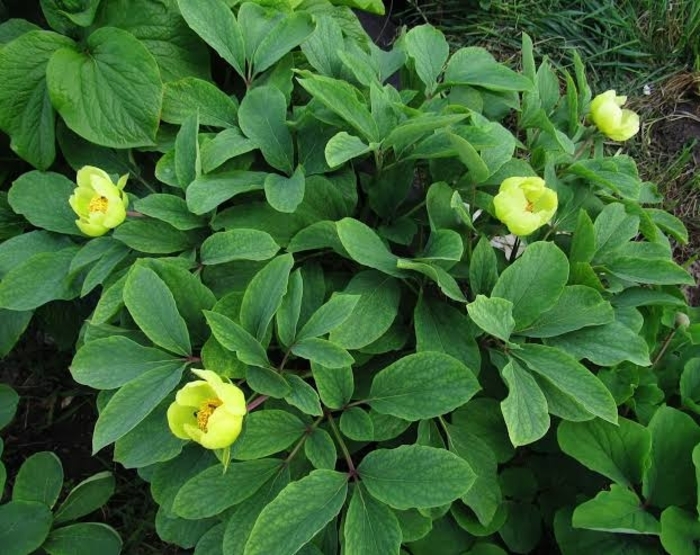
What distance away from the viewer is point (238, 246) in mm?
1063

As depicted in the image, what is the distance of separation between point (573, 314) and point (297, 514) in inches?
21.1

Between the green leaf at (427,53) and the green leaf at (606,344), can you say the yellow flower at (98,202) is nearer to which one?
the green leaf at (427,53)

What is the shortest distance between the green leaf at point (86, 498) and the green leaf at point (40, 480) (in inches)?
1.3

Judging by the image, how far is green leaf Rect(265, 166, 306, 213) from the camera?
3.58 feet

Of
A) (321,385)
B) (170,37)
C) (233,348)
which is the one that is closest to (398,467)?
(321,385)

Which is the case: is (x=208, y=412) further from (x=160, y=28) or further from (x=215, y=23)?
(x=160, y=28)

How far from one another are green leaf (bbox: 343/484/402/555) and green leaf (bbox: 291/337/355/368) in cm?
20

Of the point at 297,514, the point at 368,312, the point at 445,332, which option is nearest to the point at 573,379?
the point at 445,332

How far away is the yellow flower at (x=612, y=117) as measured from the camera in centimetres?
133

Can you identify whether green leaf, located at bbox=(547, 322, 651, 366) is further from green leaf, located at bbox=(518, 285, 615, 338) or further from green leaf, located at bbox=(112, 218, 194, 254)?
green leaf, located at bbox=(112, 218, 194, 254)

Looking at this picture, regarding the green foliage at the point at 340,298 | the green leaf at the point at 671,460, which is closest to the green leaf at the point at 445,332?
the green foliage at the point at 340,298

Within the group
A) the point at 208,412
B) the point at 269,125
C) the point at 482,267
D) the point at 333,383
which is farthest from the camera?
the point at 269,125

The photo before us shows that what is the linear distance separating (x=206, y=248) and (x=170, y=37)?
0.56 metres

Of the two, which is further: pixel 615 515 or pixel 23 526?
pixel 23 526
